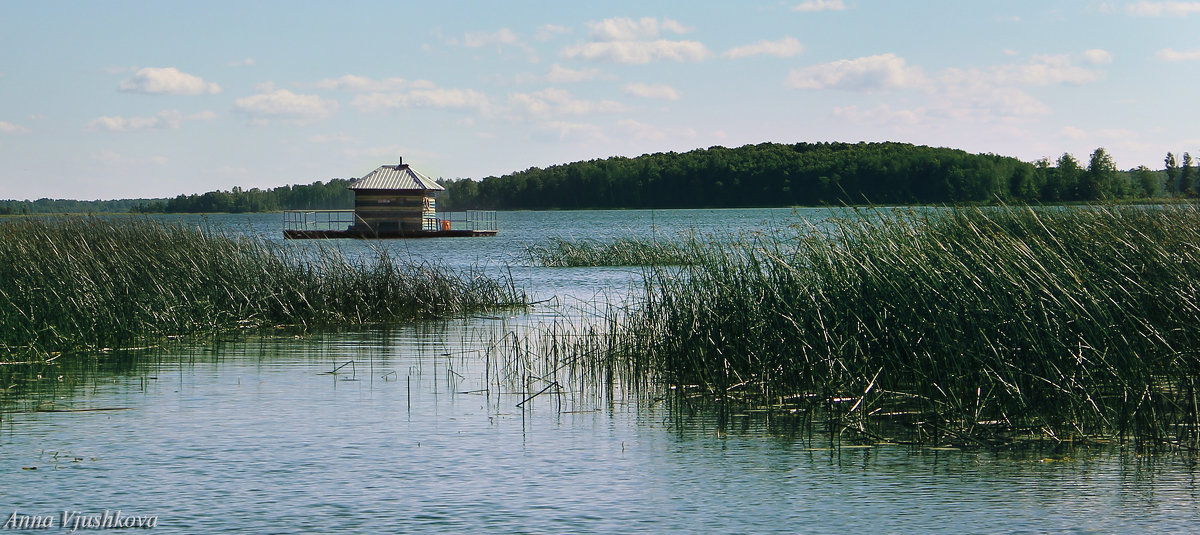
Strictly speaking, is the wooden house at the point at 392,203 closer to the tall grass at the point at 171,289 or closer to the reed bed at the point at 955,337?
the tall grass at the point at 171,289

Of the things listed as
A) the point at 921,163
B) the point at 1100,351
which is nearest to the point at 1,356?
the point at 1100,351

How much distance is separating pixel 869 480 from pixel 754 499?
32.8 inches

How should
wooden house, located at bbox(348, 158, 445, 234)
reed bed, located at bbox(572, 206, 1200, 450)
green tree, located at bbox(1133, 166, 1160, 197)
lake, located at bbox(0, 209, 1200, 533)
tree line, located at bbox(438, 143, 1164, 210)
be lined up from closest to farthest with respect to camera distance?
Result: lake, located at bbox(0, 209, 1200, 533)
reed bed, located at bbox(572, 206, 1200, 450)
green tree, located at bbox(1133, 166, 1160, 197)
wooden house, located at bbox(348, 158, 445, 234)
tree line, located at bbox(438, 143, 1164, 210)

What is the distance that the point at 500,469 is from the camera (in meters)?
7.30

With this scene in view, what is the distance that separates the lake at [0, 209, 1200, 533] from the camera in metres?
6.14

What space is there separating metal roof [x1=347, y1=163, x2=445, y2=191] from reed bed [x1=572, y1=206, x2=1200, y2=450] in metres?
43.8

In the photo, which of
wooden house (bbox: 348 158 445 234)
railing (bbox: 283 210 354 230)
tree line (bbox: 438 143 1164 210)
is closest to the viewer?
railing (bbox: 283 210 354 230)

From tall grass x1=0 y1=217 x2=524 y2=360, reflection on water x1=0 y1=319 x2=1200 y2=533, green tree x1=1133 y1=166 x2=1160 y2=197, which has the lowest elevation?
reflection on water x1=0 y1=319 x2=1200 y2=533

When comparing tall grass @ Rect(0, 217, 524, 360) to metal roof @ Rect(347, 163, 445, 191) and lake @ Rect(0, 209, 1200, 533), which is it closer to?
lake @ Rect(0, 209, 1200, 533)

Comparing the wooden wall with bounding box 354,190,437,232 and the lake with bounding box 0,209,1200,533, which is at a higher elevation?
the wooden wall with bounding box 354,190,437,232

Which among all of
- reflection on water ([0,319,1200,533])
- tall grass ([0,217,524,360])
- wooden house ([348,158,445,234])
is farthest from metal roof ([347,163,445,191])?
reflection on water ([0,319,1200,533])

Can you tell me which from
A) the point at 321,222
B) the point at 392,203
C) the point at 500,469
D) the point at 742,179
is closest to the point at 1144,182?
the point at 392,203

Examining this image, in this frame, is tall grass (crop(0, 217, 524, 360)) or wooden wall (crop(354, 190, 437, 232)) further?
wooden wall (crop(354, 190, 437, 232))

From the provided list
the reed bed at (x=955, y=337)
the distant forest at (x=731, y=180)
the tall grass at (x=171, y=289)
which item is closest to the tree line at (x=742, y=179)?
the distant forest at (x=731, y=180)
